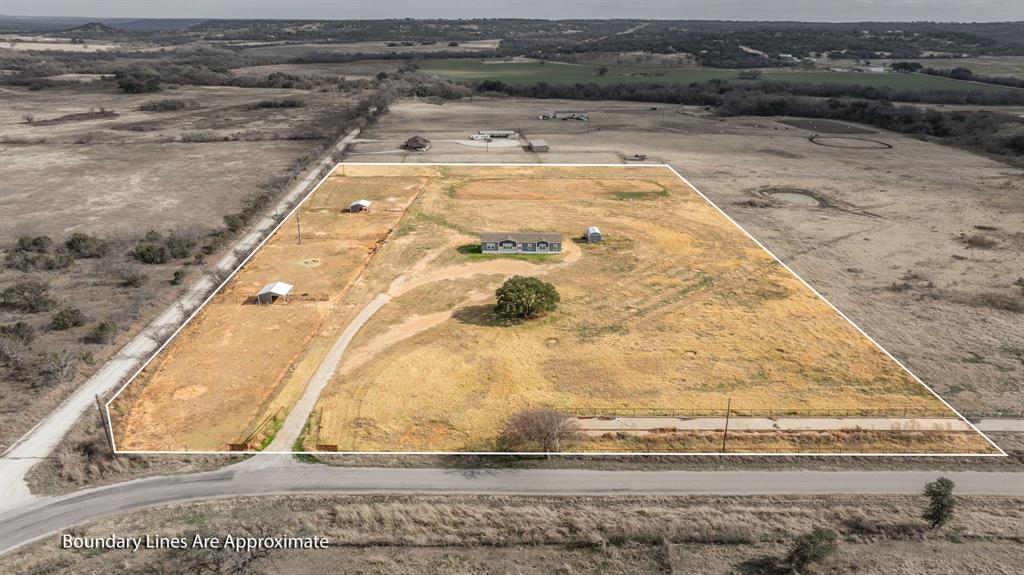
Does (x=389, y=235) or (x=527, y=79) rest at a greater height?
(x=527, y=79)

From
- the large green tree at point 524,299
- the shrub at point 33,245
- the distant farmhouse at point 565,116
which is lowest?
the shrub at point 33,245

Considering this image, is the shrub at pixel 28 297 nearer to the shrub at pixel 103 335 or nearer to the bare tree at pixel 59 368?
the shrub at pixel 103 335

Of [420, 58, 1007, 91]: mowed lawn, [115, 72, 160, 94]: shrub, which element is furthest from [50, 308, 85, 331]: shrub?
[420, 58, 1007, 91]: mowed lawn

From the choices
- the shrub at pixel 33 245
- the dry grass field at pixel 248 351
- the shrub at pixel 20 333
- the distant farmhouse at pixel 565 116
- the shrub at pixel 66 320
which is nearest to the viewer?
the dry grass field at pixel 248 351

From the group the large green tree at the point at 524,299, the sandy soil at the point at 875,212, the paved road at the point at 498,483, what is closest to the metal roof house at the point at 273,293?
the large green tree at the point at 524,299

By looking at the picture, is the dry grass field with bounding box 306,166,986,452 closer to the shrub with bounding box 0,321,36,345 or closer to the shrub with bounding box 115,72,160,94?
the shrub with bounding box 0,321,36,345

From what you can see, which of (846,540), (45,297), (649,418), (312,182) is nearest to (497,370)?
(649,418)

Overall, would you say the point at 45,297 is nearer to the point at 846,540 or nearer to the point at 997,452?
the point at 846,540
